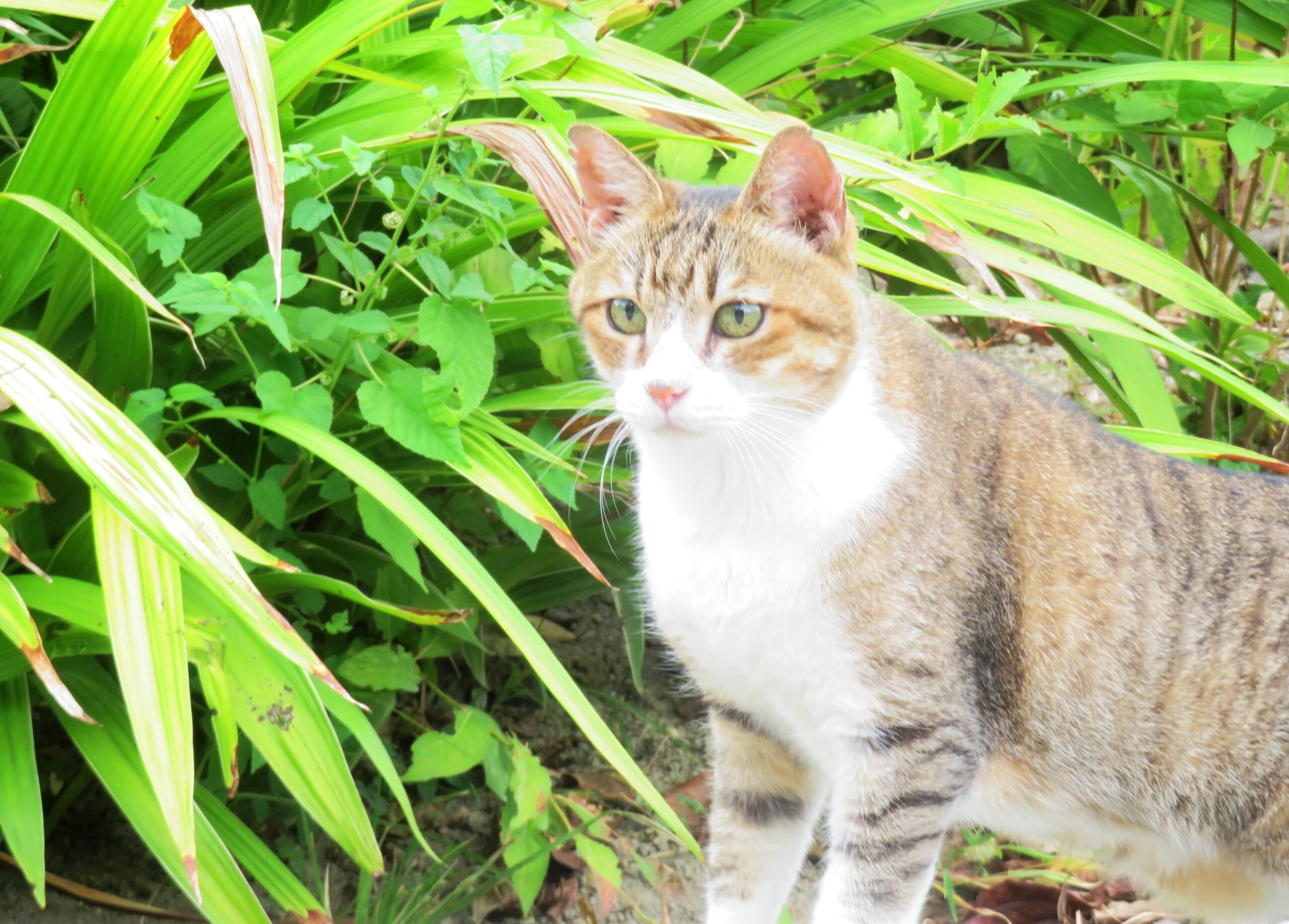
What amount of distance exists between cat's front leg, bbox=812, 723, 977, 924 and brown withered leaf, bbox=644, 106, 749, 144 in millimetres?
962

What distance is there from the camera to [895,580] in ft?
5.95

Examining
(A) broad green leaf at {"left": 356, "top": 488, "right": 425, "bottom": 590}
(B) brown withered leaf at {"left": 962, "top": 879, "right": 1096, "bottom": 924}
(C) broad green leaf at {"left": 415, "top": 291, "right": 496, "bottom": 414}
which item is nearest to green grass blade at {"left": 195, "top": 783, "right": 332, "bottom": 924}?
(A) broad green leaf at {"left": 356, "top": 488, "right": 425, "bottom": 590}

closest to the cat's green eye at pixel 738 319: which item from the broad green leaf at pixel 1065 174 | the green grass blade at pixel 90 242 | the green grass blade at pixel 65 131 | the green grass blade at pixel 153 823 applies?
the green grass blade at pixel 90 242

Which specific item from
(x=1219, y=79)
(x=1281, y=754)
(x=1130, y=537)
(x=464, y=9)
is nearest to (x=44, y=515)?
(x=464, y=9)

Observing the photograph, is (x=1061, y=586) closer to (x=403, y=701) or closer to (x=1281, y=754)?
(x=1281, y=754)

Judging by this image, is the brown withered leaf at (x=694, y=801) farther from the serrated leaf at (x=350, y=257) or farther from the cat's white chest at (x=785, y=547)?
the serrated leaf at (x=350, y=257)

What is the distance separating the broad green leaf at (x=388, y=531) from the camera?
200cm

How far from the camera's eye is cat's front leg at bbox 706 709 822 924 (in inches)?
83.4

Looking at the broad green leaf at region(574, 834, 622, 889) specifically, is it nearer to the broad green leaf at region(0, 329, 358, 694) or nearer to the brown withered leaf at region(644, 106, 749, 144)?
the broad green leaf at region(0, 329, 358, 694)

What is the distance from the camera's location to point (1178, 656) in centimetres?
199

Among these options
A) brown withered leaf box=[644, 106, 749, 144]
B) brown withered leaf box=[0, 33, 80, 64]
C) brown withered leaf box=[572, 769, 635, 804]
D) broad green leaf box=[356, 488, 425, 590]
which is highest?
brown withered leaf box=[0, 33, 80, 64]

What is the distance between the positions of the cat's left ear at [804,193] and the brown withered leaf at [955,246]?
0.73 ft

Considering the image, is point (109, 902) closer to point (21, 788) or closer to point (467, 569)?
point (21, 788)

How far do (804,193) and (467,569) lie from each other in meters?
0.73
